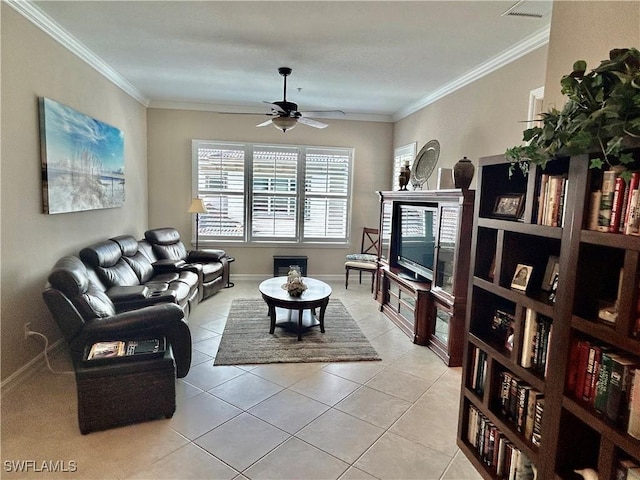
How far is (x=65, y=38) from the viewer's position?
11.4ft

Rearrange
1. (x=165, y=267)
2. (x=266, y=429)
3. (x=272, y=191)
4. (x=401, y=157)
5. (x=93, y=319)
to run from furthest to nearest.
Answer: (x=272, y=191), (x=401, y=157), (x=165, y=267), (x=93, y=319), (x=266, y=429)

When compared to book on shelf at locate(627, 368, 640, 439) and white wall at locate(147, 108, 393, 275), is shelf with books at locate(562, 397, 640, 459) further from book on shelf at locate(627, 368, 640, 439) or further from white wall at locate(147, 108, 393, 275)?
white wall at locate(147, 108, 393, 275)

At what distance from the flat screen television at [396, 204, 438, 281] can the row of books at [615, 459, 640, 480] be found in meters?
2.63

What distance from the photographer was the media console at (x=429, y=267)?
11.4ft

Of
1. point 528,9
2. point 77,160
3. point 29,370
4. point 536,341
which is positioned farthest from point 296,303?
point 528,9

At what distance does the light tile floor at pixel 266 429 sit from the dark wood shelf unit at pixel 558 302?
481mm

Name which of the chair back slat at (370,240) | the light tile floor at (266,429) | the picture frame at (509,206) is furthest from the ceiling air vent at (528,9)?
the chair back slat at (370,240)

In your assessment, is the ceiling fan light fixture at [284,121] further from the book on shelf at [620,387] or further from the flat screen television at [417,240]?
the book on shelf at [620,387]

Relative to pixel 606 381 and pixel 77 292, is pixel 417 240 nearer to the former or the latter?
pixel 606 381

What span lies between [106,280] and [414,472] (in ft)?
10.5

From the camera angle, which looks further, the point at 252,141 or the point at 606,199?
the point at 252,141

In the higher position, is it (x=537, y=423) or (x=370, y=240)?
(x=370, y=240)

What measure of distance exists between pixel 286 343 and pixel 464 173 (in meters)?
2.37

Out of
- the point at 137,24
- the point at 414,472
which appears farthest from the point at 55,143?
the point at 414,472
